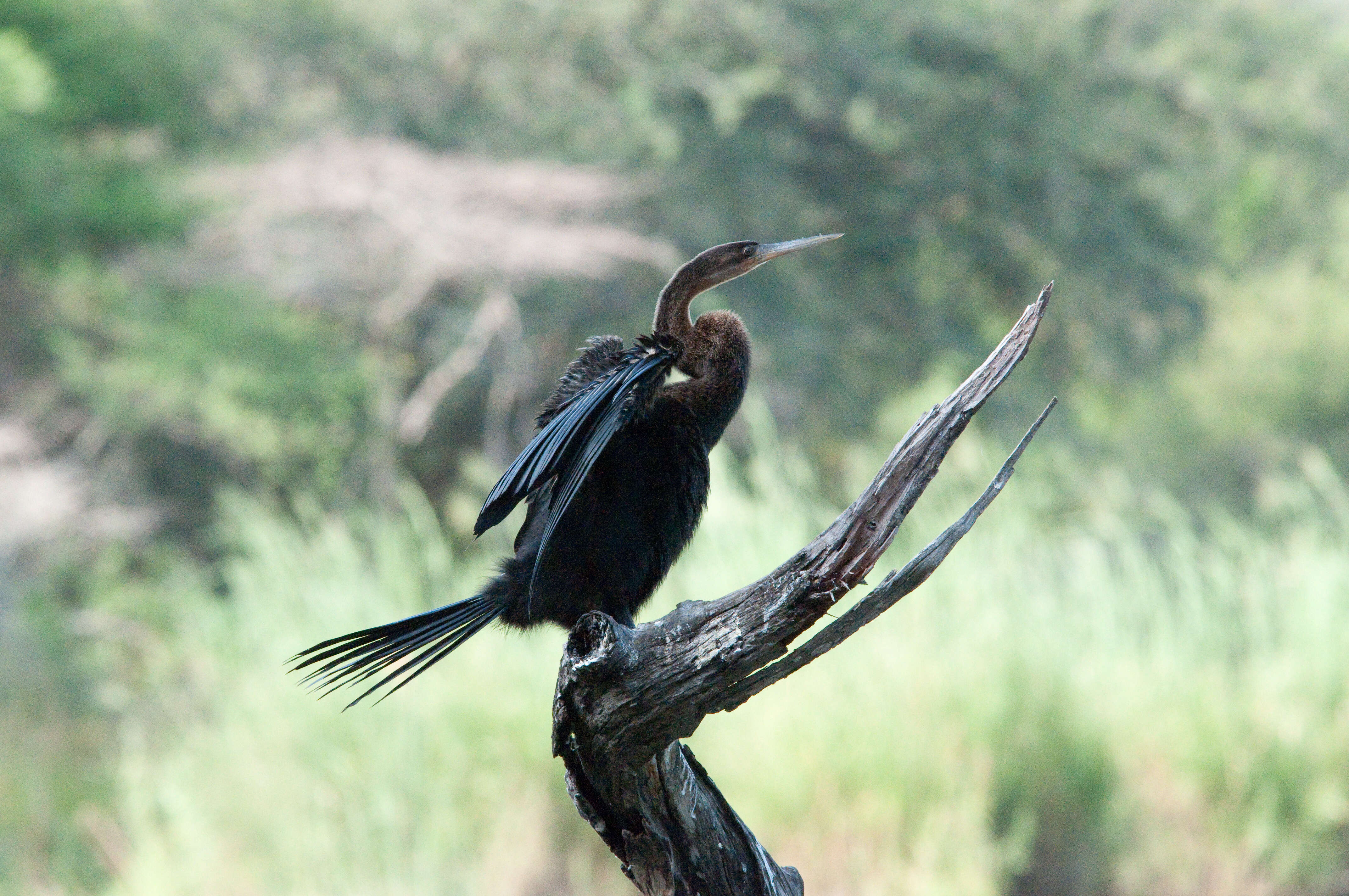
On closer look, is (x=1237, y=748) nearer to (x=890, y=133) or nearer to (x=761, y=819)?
(x=761, y=819)

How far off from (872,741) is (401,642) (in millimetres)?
2640

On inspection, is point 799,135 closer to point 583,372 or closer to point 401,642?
point 583,372

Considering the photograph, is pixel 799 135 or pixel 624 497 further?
pixel 799 135

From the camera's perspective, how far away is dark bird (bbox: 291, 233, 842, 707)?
193 centimetres

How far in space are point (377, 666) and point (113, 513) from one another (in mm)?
8599

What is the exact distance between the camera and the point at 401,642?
1926 millimetres

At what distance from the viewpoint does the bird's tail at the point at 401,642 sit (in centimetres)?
184

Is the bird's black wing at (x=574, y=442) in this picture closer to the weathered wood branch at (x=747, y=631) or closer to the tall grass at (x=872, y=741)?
the weathered wood branch at (x=747, y=631)

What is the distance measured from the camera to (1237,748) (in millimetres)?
4938

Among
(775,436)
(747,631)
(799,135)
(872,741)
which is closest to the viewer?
(747,631)

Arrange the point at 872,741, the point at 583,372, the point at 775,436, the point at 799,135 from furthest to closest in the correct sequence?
1. the point at 799,135
2. the point at 775,436
3. the point at 872,741
4. the point at 583,372

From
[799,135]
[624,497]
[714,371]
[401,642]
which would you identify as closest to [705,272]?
[714,371]

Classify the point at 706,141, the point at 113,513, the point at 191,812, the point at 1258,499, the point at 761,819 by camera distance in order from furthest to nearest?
the point at 1258,499 < the point at 706,141 < the point at 113,513 < the point at 191,812 < the point at 761,819

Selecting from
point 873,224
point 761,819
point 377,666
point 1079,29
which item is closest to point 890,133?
point 873,224
